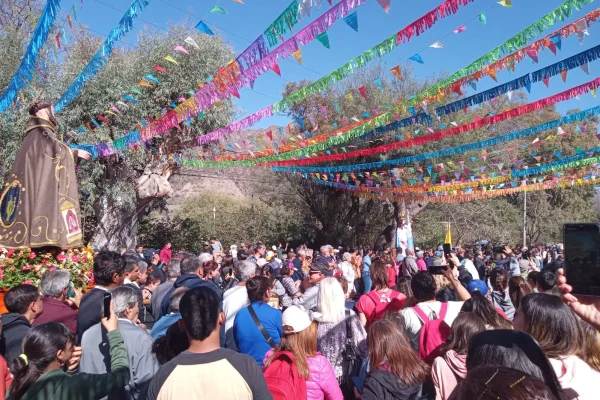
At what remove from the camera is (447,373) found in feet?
10.9

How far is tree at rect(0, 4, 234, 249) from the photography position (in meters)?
15.7

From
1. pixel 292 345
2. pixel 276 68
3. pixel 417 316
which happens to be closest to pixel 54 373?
pixel 292 345

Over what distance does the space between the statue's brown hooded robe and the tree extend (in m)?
9.39

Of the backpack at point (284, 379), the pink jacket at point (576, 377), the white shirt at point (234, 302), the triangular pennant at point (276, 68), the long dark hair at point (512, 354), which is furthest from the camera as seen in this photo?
the triangular pennant at point (276, 68)

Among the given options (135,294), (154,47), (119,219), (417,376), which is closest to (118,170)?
(119,219)

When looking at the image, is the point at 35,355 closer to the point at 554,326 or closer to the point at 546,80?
the point at 554,326

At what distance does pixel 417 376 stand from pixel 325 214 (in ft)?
86.9

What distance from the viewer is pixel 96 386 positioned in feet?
9.24

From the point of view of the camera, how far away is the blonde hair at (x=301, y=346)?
137 inches

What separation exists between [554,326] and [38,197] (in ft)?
18.7

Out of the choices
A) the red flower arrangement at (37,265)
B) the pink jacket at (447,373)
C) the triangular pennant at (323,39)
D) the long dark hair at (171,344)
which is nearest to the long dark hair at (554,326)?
the pink jacket at (447,373)

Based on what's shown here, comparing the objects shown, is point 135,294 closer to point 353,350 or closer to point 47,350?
point 47,350

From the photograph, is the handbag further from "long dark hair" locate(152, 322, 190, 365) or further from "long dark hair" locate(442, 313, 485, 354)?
"long dark hair" locate(152, 322, 190, 365)

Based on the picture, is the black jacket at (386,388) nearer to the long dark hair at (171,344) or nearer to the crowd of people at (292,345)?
the crowd of people at (292,345)
